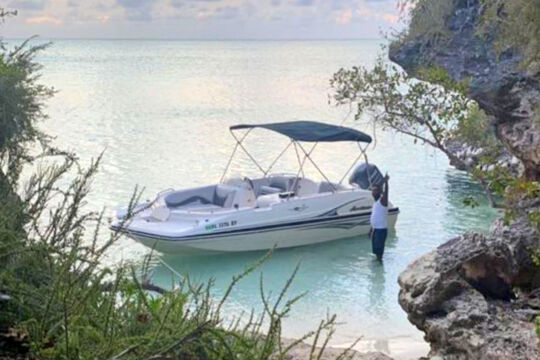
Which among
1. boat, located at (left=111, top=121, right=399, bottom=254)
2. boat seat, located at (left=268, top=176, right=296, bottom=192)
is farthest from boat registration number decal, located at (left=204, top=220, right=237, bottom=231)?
boat seat, located at (left=268, top=176, right=296, bottom=192)

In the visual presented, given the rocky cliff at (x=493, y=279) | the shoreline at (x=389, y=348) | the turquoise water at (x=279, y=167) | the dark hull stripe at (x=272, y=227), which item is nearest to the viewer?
the rocky cliff at (x=493, y=279)

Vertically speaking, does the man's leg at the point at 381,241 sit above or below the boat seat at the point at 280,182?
below

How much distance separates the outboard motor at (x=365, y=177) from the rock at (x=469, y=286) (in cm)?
1030

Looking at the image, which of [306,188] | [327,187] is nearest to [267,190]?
[306,188]

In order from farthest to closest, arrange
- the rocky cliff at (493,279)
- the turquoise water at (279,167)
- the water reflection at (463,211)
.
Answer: the water reflection at (463,211), the turquoise water at (279,167), the rocky cliff at (493,279)

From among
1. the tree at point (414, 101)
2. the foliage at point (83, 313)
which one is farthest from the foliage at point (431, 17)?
the foliage at point (83, 313)

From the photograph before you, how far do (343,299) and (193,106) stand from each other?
40.4 meters

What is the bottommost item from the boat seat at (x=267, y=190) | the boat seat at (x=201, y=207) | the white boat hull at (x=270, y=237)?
the white boat hull at (x=270, y=237)

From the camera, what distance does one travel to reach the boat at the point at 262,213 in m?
15.6

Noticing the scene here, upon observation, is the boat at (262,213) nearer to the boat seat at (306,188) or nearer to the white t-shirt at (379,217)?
the boat seat at (306,188)

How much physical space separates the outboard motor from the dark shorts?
296 cm

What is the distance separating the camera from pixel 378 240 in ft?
51.4

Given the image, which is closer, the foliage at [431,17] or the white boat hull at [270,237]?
the white boat hull at [270,237]

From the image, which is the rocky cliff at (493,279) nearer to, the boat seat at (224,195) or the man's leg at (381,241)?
the man's leg at (381,241)
